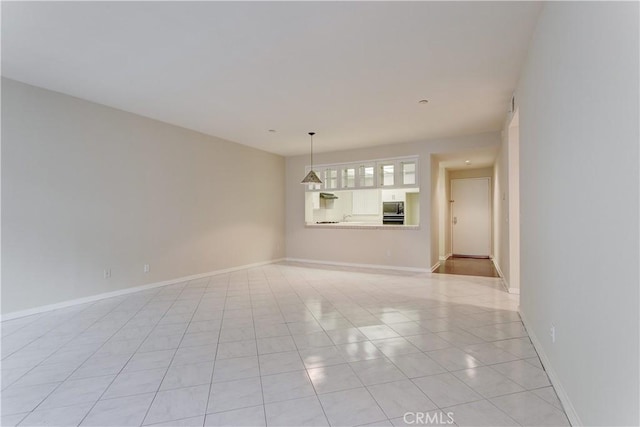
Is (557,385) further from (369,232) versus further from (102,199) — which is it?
(102,199)

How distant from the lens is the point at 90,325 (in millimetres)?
3422

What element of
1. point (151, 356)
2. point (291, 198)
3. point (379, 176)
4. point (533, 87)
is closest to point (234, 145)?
point (291, 198)

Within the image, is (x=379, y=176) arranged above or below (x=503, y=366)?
above

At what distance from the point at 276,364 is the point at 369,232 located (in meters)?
4.90

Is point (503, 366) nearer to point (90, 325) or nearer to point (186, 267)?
point (90, 325)

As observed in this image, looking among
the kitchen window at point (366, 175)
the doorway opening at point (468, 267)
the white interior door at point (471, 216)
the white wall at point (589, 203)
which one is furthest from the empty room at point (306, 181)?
the white interior door at point (471, 216)

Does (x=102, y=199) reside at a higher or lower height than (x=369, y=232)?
higher

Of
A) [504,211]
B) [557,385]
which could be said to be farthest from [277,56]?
[504,211]

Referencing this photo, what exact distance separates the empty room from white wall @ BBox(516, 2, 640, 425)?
2cm

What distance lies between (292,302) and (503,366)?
2578 millimetres

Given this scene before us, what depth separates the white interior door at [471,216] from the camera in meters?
8.61

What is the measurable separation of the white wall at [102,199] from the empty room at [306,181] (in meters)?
0.03

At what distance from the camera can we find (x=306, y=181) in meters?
6.11

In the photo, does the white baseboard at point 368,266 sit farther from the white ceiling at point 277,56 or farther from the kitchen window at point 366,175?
the white ceiling at point 277,56
